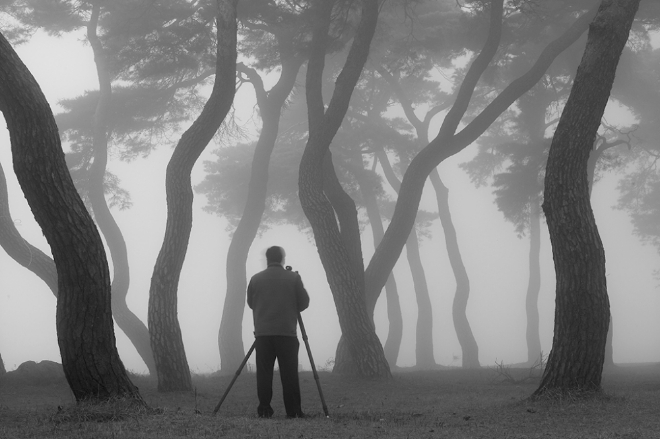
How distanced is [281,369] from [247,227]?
11.4m

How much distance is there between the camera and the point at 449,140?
606 inches

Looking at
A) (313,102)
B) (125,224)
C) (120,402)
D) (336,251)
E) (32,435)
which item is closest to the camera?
(32,435)

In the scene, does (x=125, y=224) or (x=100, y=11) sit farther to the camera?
(x=125, y=224)

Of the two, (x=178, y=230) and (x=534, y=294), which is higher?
(x=534, y=294)

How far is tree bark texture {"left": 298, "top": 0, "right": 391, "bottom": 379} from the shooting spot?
12766mm

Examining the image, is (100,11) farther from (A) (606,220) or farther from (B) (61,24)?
(A) (606,220)

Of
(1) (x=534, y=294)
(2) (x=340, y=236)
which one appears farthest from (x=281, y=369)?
(1) (x=534, y=294)

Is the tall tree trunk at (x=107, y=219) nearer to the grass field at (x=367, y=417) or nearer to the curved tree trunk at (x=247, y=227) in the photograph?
the curved tree trunk at (x=247, y=227)

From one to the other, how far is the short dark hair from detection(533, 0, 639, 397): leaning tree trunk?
3205mm

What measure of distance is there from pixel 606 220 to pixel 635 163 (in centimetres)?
317

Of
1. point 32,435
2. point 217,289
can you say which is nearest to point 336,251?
point 32,435

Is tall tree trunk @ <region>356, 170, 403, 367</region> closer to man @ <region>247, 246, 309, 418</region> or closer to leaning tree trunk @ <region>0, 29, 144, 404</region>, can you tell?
man @ <region>247, 246, 309, 418</region>

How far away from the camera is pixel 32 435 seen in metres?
5.61

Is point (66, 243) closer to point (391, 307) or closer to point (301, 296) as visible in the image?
point (301, 296)
